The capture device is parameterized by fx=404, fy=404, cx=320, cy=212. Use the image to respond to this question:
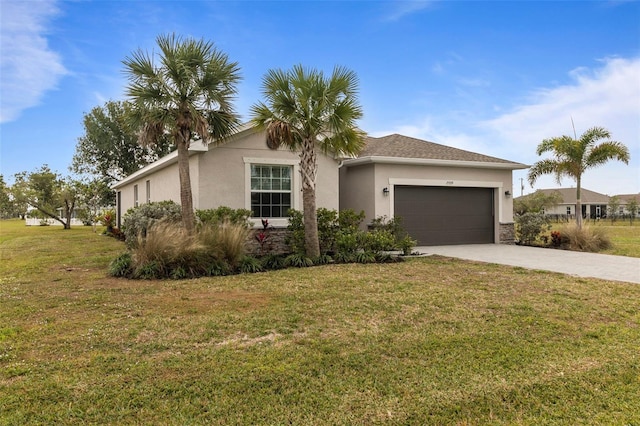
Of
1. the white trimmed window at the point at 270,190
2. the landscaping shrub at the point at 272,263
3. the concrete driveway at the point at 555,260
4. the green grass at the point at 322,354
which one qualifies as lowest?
the green grass at the point at 322,354

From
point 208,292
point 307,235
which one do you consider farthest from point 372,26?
point 208,292

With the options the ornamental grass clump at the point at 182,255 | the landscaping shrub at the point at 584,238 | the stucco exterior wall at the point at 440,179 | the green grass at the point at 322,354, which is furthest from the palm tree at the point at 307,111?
the landscaping shrub at the point at 584,238

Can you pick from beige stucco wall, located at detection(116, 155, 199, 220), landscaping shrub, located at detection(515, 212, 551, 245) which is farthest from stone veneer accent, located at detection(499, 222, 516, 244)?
beige stucco wall, located at detection(116, 155, 199, 220)

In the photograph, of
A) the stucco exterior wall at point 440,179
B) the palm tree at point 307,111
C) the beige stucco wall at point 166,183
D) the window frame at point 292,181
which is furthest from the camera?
the stucco exterior wall at point 440,179

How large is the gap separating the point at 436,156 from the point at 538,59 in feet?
16.3

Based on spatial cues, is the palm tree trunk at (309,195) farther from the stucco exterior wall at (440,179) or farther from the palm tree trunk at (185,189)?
the stucco exterior wall at (440,179)

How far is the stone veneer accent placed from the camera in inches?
621

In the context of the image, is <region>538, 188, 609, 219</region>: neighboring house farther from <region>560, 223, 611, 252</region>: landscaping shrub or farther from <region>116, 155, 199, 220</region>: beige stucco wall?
<region>116, 155, 199, 220</region>: beige stucco wall

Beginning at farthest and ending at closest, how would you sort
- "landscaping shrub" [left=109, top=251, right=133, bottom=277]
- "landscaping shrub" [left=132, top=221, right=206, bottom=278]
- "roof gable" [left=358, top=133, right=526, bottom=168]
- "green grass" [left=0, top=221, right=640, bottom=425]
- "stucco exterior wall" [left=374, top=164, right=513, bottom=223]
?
1. "roof gable" [left=358, top=133, right=526, bottom=168]
2. "stucco exterior wall" [left=374, top=164, right=513, bottom=223]
3. "landscaping shrub" [left=109, top=251, right=133, bottom=277]
4. "landscaping shrub" [left=132, top=221, right=206, bottom=278]
5. "green grass" [left=0, top=221, right=640, bottom=425]

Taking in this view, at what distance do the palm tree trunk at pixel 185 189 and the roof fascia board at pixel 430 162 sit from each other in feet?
19.6

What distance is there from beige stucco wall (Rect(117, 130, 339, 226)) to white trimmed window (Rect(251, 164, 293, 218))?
206 mm

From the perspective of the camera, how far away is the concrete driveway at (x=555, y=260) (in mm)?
8992

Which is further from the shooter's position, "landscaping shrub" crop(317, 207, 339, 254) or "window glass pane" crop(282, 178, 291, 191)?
"window glass pane" crop(282, 178, 291, 191)

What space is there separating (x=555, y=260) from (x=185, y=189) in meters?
10.1
